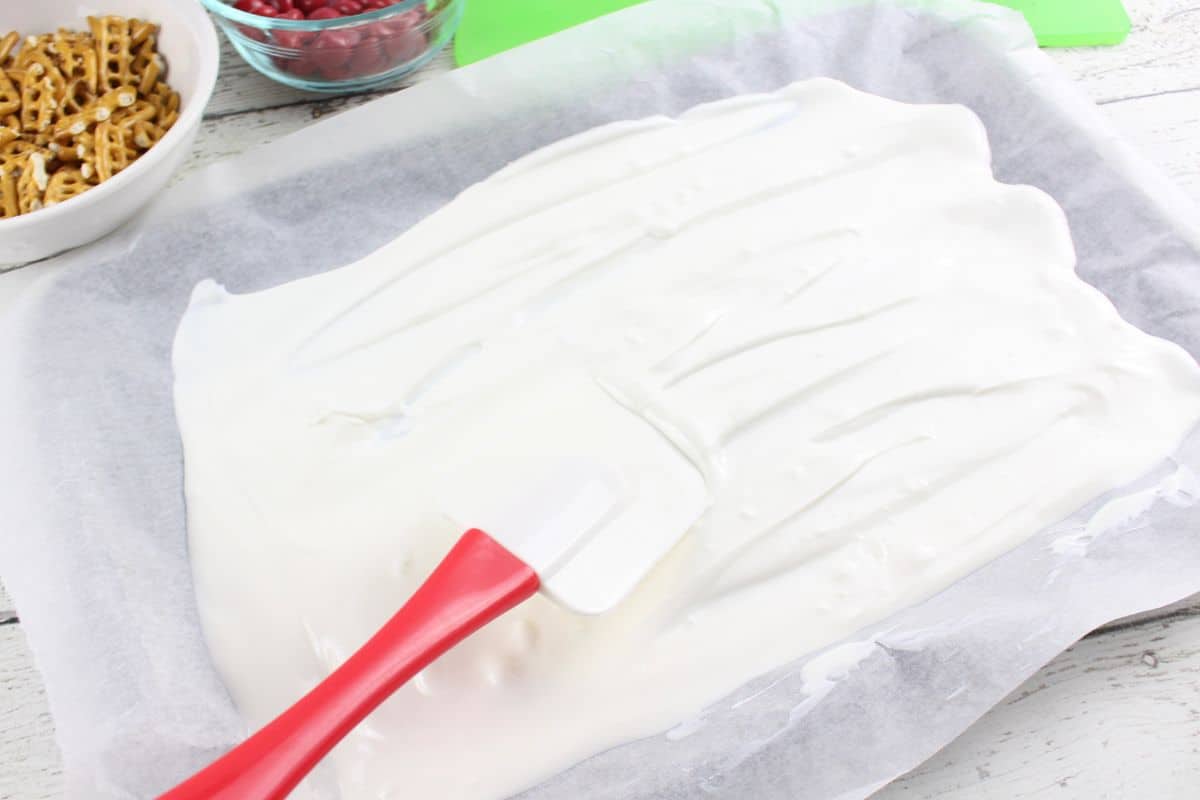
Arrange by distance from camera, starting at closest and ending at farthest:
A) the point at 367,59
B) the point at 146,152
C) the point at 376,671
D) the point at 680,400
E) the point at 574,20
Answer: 1. the point at 376,671
2. the point at 680,400
3. the point at 146,152
4. the point at 367,59
5. the point at 574,20

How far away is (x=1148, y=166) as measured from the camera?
3.29 ft

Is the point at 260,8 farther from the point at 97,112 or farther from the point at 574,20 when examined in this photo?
the point at 574,20

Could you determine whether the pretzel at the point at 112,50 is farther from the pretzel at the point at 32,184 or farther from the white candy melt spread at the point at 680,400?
the white candy melt spread at the point at 680,400

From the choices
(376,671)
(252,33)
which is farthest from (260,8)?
(376,671)

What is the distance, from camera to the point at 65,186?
0.92 m

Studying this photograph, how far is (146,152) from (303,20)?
0.62 feet

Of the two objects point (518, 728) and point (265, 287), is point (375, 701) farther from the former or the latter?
point (265, 287)

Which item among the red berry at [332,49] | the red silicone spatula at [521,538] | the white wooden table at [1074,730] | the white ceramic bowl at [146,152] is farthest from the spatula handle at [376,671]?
the red berry at [332,49]

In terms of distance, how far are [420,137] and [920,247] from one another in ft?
1.51

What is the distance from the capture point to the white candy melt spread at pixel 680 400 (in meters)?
0.74

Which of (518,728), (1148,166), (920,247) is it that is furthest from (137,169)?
(1148,166)

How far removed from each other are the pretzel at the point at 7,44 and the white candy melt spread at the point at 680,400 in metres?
0.30

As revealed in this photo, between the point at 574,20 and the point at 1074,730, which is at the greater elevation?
the point at 574,20

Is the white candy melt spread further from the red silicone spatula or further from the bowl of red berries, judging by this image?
the bowl of red berries
